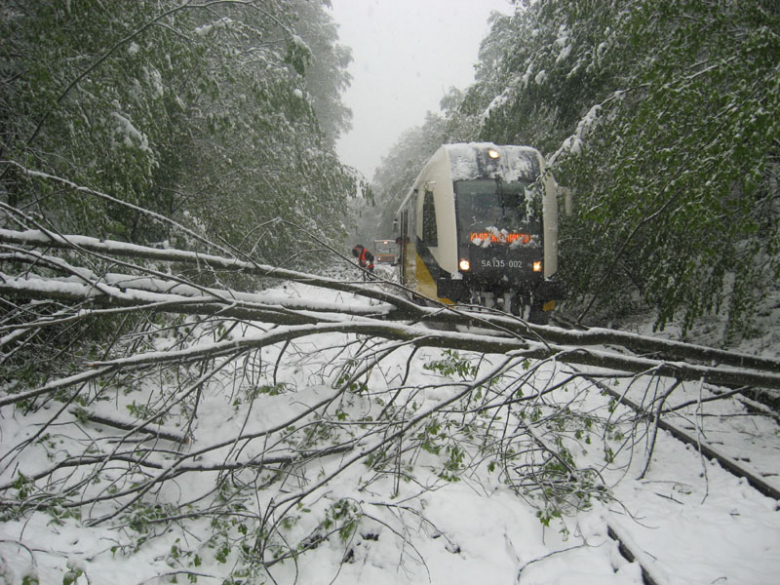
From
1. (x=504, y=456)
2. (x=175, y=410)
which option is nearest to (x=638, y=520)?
(x=504, y=456)

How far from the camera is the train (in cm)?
841

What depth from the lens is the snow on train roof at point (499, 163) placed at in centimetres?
876

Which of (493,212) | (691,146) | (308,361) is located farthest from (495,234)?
(308,361)

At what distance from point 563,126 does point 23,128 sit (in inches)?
385

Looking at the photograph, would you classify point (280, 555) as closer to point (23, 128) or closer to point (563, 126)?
point (23, 128)

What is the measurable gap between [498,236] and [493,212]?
0.51m

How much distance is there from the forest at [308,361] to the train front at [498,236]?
1904 millimetres

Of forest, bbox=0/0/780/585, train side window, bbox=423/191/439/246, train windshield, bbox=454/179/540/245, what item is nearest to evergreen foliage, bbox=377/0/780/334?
forest, bbox=0/0/780/585

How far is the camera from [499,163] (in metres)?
8.88

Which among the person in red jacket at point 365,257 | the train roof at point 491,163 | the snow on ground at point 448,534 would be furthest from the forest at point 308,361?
the person in red jacket at point 365,257

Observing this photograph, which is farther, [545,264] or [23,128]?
[545,264]

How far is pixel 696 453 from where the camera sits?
439 cm

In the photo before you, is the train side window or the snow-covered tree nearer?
the snow-covered tree

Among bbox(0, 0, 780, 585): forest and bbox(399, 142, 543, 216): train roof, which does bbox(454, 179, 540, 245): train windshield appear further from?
bbox(0, 0, 780, 585): forest
